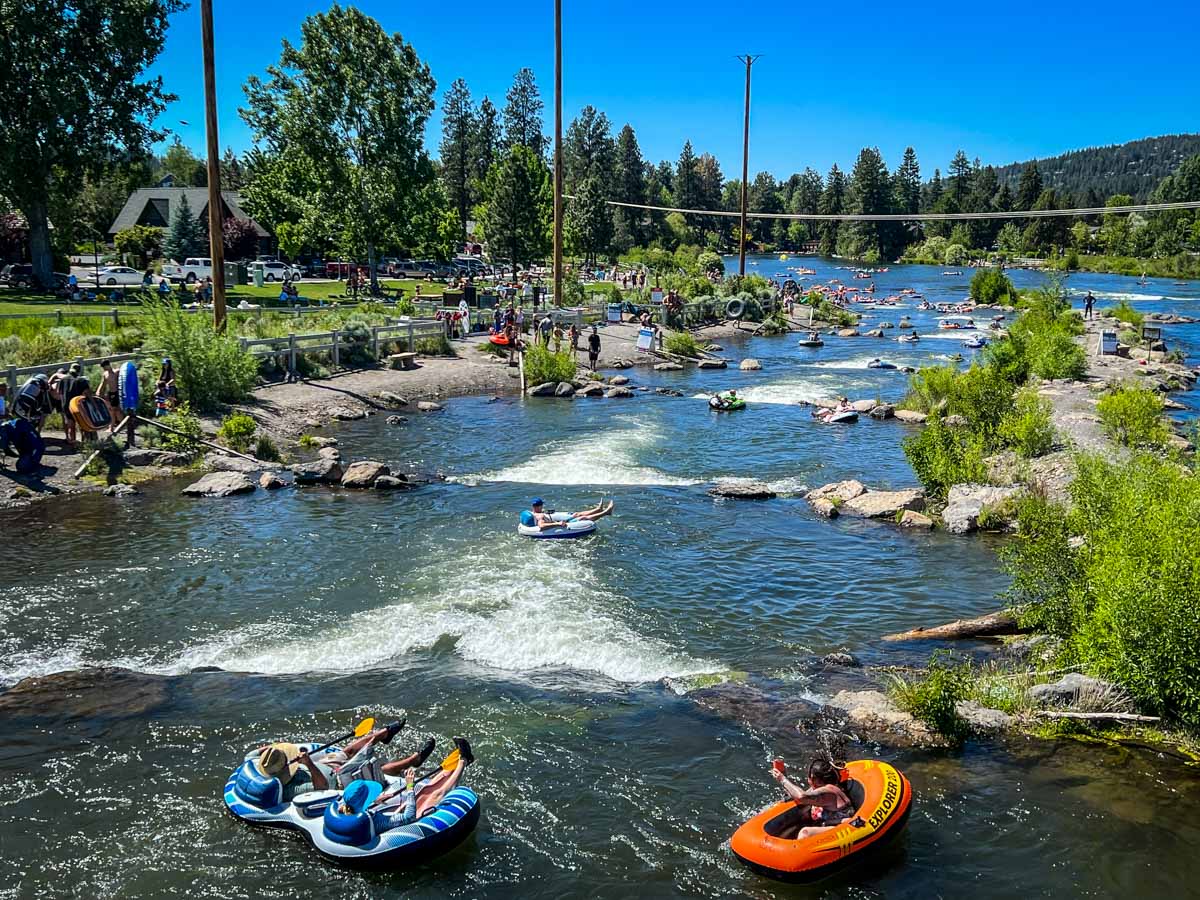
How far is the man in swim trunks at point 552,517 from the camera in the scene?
1972 centimetres

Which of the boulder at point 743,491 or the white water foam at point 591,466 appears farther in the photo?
the white water foam at point 591,466

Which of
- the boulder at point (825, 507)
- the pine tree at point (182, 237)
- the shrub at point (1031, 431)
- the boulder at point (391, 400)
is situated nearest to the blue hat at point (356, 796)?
the boulder at point (825, 507)

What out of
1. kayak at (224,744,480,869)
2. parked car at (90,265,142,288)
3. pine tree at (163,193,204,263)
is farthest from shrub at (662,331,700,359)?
kayak at (224,744,480,869)

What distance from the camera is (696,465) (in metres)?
26.6

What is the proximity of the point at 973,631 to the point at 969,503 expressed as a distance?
662 centimetres

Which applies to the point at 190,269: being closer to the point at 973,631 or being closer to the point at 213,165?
the point at 213,165

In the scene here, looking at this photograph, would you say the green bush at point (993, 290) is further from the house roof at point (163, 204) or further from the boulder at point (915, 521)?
the boulder at point (915, 521)

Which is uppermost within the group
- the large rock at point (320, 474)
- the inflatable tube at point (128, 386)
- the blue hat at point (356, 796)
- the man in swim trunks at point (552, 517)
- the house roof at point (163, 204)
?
the house roof at point (163, 204)

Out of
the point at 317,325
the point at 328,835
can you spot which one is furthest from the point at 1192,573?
the point at 317,325

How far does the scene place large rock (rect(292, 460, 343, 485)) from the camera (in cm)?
2352

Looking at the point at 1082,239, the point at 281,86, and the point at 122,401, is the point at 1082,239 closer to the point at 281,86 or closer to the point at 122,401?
the point at 281,86

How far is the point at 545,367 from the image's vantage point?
125 ft

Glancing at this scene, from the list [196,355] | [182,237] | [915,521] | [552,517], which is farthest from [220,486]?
[182,237]

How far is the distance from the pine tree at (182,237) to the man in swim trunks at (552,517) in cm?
5369
